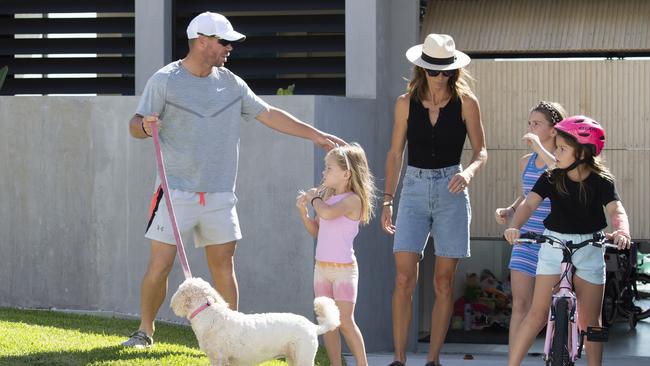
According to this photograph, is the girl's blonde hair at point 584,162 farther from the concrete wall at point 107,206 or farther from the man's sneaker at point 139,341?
the concrete wall at point 107,206

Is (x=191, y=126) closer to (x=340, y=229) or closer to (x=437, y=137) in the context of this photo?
(x=340, y=229)

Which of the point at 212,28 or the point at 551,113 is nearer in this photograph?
the point at 212,28

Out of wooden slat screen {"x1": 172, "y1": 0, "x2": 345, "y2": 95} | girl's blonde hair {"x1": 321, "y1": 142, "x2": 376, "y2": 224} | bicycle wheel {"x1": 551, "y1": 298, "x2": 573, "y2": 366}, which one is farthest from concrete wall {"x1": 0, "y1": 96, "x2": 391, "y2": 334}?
bicycle wheel {"x1": 551, "y1": 298, "x2": 573, "y2": 366}

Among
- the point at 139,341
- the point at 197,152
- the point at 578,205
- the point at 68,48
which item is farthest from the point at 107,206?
the point at 578,205

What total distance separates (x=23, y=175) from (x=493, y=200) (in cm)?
Result: 452

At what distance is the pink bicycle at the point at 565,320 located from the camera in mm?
6008

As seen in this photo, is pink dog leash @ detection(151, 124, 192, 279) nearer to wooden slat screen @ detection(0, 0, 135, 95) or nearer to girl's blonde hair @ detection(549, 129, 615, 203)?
girl's blonde hair @ detection(549, 129, 615, 203)

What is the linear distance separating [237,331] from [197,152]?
1.44 m

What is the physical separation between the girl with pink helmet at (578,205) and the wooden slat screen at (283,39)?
16.5ft

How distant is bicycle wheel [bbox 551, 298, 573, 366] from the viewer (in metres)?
6.00

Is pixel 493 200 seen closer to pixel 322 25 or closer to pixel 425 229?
pixel 322 25

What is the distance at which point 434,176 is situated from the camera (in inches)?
285

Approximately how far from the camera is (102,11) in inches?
457

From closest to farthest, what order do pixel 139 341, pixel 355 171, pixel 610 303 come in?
pixel 355 171 → pixel 139 341 → pixel 610 303
